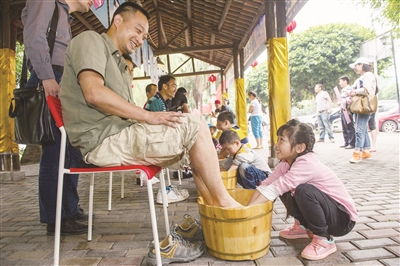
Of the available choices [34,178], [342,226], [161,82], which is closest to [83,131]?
[342,226]

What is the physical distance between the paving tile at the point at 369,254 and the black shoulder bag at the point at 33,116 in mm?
2077

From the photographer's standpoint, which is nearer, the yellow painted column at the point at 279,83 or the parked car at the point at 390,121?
the yellow painted column at the point at 279,83

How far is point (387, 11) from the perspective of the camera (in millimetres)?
6227

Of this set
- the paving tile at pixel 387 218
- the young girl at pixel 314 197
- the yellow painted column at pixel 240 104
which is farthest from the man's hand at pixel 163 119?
the yellow painted column at pixel 240 104

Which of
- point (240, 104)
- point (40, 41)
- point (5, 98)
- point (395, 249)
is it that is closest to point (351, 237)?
point (395, 249)

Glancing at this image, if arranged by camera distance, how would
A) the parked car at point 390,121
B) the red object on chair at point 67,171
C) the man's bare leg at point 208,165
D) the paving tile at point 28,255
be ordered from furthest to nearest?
1. the parked car at point 390,121
2. the paving tile at point 28,255
3. the man's bare leg at point 208,165
4. the red object on chair at point 67,171

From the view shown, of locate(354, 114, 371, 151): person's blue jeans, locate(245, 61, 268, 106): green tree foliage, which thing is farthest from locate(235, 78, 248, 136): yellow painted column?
locate(245, 61, 268, 106): green tree foliage

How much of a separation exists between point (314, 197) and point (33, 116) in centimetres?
192

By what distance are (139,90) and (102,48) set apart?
17.3m

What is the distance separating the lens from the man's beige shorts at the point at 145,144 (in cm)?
148

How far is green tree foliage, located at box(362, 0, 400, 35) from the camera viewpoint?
19.6ft

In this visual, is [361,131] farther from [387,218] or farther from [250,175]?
[250,175]

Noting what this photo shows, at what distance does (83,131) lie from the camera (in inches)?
60.3

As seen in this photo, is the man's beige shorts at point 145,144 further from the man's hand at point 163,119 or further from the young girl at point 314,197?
the young girl at point 314,197
